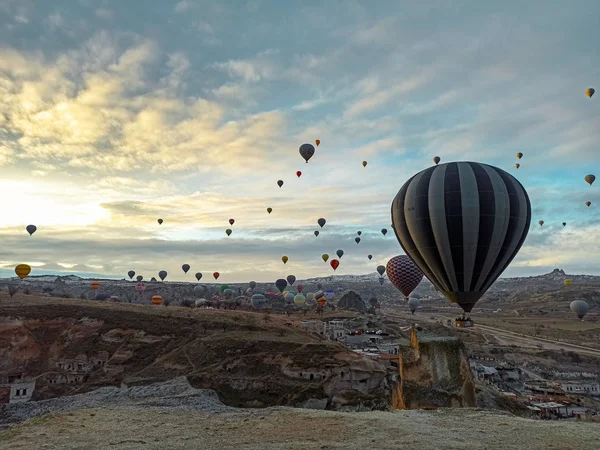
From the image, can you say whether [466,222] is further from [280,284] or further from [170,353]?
[280,284]

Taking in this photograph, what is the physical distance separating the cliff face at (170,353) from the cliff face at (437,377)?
28091 millimetres

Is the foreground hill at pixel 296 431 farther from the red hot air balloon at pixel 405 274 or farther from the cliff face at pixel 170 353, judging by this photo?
the red hot air balloon at pixel 405 274

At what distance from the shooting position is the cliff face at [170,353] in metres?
45.7

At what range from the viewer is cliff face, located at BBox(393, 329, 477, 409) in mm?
16531

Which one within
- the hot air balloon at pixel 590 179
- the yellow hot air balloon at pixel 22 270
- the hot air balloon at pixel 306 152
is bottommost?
the yellow hot air balloon at pixel 22 270

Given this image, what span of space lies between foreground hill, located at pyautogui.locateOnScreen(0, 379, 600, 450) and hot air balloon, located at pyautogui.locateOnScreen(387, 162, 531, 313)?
12.3 metres

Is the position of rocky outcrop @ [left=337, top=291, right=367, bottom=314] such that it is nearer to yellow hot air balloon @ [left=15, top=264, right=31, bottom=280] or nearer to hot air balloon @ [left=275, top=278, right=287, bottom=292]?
hot air balloon @ [left=275, top=278, right=287, bottom=292]

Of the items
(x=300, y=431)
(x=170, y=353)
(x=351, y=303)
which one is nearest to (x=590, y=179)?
(x=300, y=431)

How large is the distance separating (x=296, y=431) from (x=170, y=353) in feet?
155

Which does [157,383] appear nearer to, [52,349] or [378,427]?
[52,349]

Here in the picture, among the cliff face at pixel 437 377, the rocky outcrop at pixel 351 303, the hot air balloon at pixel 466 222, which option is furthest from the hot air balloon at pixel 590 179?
the rocky outcrop at pixel 351 303

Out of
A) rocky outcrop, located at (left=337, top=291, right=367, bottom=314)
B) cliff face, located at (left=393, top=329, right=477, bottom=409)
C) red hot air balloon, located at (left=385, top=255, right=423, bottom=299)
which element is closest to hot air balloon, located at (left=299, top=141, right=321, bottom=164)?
red hot air balloon, located at (left=385, top=255, right=423, bottom=299)

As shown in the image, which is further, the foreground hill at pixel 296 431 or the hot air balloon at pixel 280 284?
the hot air balloon at pixel 280 284

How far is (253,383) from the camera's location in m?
45.5
